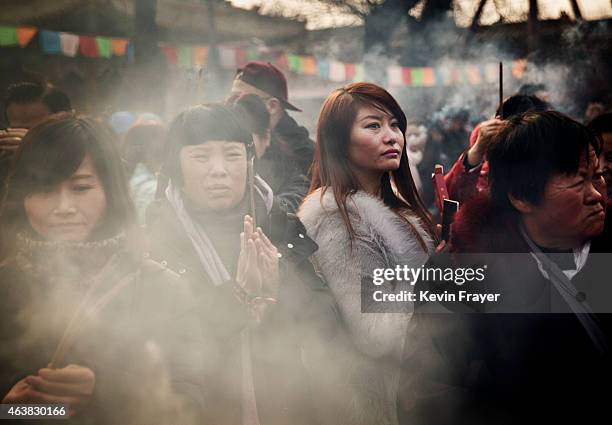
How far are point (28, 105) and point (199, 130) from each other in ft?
1.83

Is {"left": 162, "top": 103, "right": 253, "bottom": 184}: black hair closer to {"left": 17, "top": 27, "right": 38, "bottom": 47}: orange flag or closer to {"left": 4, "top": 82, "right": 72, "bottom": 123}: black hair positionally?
{"left": 4, "top": 82, "right": 72, "bottom": 123}: black hair

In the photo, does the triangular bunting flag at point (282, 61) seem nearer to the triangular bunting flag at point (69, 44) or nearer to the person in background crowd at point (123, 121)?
the person in background crowd at point (123, 121)

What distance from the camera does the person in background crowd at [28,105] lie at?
6.91ft

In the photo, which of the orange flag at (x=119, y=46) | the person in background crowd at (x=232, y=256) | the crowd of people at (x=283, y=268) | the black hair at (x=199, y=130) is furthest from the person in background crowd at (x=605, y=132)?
the orange flag at (x=119, y=46)

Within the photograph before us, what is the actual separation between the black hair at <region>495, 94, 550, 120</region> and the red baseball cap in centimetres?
80

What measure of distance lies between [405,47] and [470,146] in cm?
44

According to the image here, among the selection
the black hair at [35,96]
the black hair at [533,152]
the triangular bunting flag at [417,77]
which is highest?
the triangular bunting flag at [417,77]

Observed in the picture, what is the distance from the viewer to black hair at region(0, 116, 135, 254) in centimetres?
192

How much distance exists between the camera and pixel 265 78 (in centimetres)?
241

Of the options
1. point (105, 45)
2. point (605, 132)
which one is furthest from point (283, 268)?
point (605, 132)

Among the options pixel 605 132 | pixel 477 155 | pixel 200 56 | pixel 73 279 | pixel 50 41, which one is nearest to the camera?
pixel 73 279

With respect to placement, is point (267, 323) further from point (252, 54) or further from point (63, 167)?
point (252, 54)

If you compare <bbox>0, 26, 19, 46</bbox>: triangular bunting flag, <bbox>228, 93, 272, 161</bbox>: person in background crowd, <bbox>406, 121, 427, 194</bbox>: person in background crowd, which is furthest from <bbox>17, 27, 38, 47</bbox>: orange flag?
<bbox>406, 121, 427, 194</bbox>: person in background crowd

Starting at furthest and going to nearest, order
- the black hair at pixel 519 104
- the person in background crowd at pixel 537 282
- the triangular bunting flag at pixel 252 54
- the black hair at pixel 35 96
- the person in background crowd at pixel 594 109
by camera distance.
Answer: the person in background crowd at pixel 594 109 → the black hair at pixel 519 104 → the triangular bunting flag at pixel 252 54 → the black hair at pixel 35 96 → the person in background crowd at pixel 537 282
